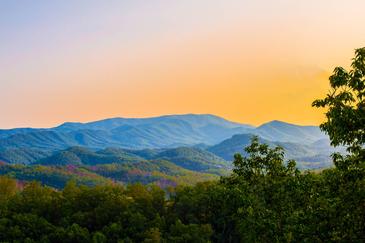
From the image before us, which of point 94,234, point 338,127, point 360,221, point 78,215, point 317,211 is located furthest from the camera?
point 78,215

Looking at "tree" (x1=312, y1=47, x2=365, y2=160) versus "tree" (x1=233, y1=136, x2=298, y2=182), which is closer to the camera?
"tree" (x1=312, y1=47, x2=365, y2=160)

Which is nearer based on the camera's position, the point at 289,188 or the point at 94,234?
the point at 289,188

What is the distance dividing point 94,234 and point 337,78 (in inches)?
3493

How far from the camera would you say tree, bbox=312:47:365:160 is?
25.8 meters

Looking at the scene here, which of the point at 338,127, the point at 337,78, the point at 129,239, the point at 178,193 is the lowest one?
the point at 129,239

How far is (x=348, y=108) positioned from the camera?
25.7 meters

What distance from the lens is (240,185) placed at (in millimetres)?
42406

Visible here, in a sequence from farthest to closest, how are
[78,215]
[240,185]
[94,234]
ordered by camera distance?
[78,215], [94,234], [240,185]

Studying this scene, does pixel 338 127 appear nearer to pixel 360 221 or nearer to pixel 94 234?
pixel 360 221

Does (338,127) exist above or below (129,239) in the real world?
above

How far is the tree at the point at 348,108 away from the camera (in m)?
25.8

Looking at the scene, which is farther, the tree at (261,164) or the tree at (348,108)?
the tree at (261,164)

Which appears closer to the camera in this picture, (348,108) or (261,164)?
(348,108)

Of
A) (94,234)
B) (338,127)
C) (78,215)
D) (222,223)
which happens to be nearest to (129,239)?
(94,234)
